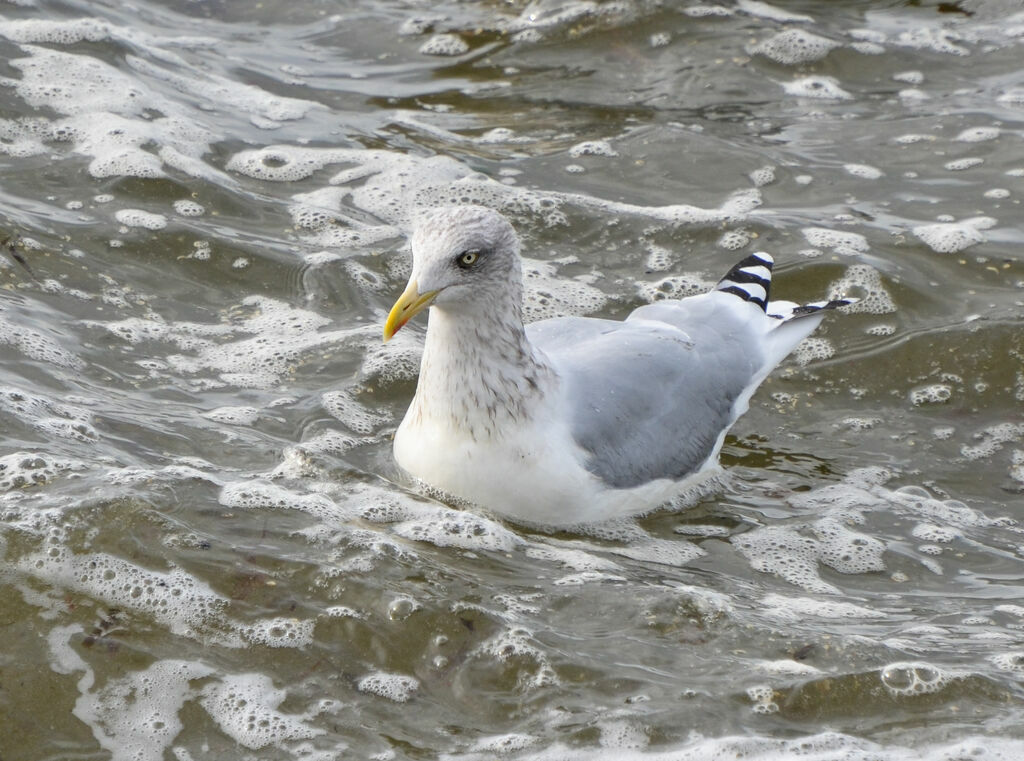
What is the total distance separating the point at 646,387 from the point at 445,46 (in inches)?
161

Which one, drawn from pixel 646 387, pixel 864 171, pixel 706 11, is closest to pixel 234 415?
pixel 646 387

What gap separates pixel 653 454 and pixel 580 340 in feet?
1.76

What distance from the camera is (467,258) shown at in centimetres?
436

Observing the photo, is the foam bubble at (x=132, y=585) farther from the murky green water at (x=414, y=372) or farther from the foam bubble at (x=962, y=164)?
the foam bubble at (x=962, y=164)

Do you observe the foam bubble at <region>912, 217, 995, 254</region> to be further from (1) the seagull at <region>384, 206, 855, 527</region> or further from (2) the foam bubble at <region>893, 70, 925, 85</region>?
(1) the seagull at <region>384, 206, 855, 527</region>

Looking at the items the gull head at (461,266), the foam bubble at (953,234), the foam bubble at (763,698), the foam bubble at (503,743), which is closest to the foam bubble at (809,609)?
the foam bubble at (763,698)

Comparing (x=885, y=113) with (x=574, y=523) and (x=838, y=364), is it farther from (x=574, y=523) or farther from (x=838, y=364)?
(x=574, y=523)

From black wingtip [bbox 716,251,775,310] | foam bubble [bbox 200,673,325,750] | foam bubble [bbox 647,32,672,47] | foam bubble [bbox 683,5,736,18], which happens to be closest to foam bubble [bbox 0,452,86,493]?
foam bubble [bbox 200,673,325,750]

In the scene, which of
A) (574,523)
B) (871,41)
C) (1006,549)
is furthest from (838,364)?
(871,41)

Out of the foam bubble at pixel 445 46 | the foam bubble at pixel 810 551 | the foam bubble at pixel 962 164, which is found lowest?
the foam bubble at pixel 810 551

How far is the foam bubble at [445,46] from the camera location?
8.24 metres

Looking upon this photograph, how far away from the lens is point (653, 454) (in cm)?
479

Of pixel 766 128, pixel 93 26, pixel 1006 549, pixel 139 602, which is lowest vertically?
pixel 1006 549

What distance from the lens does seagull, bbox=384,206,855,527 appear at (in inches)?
173
